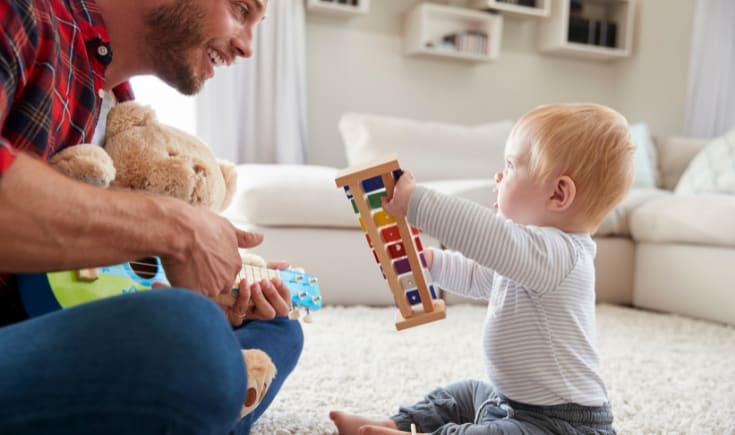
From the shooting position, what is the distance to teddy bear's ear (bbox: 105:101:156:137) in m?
1.02

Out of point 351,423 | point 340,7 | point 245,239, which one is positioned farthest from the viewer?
point 340,7

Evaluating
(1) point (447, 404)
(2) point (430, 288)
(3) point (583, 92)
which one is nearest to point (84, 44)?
(2) point (430, 288)

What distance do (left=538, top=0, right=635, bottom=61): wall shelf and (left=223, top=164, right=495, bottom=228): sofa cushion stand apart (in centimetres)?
187

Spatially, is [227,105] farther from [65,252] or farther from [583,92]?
[65,252]

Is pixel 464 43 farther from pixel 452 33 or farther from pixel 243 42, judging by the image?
pixel 243 42

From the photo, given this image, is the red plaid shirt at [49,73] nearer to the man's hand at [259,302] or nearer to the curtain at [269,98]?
the man's hand at [259,302]

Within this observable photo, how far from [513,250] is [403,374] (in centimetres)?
74

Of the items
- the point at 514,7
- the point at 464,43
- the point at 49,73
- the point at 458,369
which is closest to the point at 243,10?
the point at 49,73

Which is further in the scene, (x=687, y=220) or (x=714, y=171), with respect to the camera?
(x=714, y=171)

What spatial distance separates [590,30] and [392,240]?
11.5ft

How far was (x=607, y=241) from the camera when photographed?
2639 millimetres

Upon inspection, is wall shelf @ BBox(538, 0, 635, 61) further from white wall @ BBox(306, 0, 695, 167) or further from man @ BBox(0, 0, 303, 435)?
man @ BBox(0, 0, 303, 435)

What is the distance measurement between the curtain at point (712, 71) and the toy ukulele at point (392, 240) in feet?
11.4

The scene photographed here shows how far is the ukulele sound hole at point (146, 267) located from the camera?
0.99 metres
